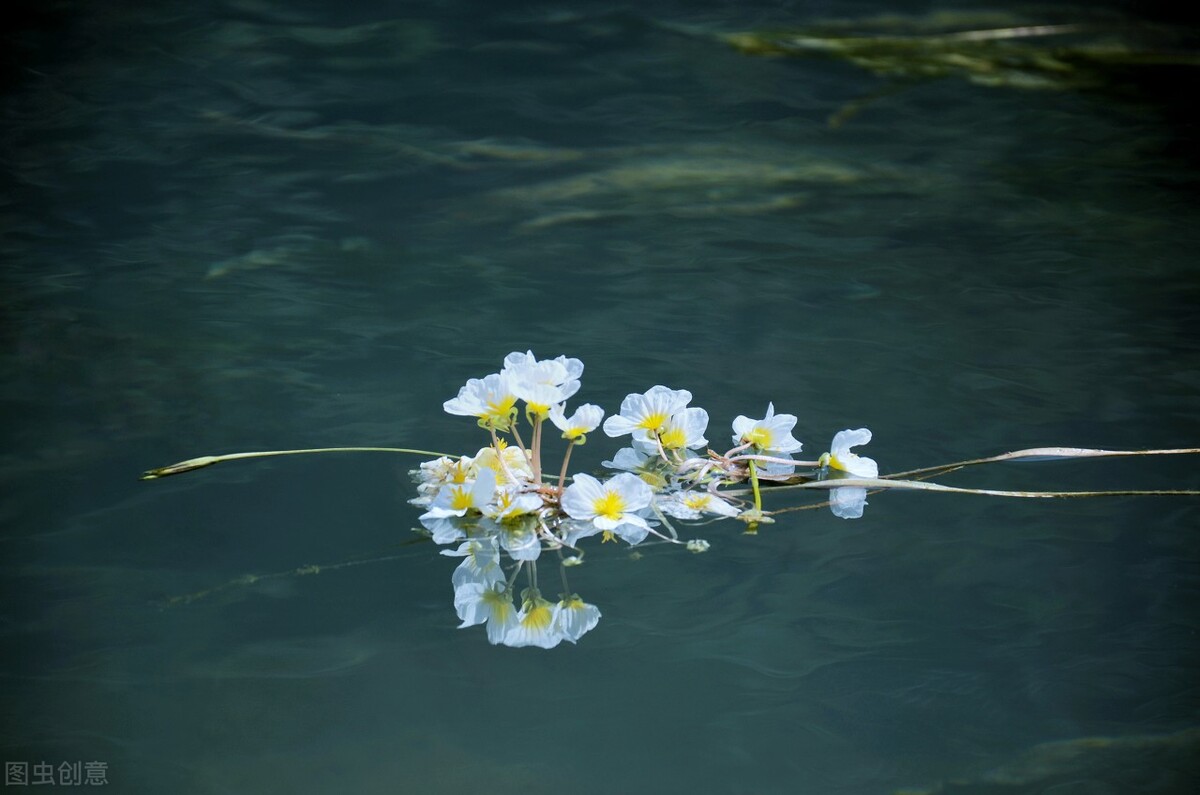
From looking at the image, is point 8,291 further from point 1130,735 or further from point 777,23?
point 777,23

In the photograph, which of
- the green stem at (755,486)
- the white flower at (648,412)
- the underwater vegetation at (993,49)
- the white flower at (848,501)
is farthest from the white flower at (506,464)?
the underwater vegetation at (993,49)

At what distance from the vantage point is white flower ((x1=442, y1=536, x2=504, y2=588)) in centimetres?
112

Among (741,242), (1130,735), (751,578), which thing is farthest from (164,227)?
(1130,735)

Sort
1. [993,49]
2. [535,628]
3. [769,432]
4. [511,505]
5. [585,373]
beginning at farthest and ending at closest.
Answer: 1. [993,49]
2. [585,373]
3. [769,432]
4. [511,505]
5. [535,628]

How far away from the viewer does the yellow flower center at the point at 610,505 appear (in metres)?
1.14

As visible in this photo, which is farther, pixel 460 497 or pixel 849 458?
pixel 849 458

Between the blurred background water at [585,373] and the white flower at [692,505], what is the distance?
0.16 feet

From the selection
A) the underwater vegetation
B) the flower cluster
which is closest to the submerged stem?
the flower cluster

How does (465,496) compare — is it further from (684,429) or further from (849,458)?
(849,458)

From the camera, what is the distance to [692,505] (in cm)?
123

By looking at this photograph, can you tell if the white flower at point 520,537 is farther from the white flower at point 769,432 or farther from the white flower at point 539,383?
the white flower at point 769,432

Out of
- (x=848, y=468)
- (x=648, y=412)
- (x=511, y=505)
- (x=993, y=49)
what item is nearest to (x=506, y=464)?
(x=511, y=505)

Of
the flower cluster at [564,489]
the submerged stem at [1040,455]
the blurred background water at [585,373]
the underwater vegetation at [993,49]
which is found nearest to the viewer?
the blurred background water at [585,373]

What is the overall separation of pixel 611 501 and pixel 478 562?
0.51 ft
